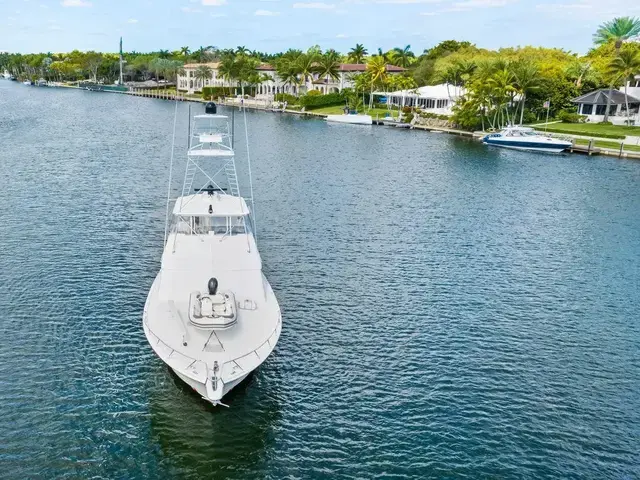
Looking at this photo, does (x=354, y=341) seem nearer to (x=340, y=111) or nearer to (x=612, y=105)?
(x=612, y=105)

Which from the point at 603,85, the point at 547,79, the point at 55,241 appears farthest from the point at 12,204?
the point at 603,85

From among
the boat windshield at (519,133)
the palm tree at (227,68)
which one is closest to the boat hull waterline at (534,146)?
the boat windshield at (519,133)

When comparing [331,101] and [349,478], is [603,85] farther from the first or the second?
[349,478]

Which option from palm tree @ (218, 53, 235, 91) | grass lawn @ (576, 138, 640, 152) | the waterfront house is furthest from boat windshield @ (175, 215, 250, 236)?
palm tree @ (218, 53, 235, 91)

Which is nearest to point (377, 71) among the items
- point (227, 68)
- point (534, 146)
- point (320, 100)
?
point (320, 100)

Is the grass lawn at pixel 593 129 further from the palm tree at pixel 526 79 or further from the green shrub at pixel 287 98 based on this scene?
the green shrub at pixel 287 98
